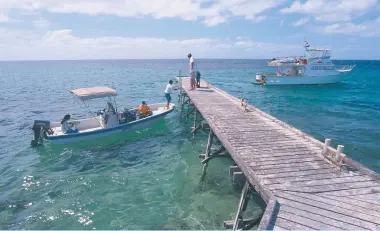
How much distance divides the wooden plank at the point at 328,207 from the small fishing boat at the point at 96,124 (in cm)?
1256

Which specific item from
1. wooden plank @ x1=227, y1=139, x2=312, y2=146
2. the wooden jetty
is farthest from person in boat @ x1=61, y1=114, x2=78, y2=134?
wooden plank @ x1=227, y1=139, x2=312, y2=146

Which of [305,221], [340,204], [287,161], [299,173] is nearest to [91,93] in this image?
[287,161]

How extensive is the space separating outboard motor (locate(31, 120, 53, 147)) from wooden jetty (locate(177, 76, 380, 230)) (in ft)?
34.8

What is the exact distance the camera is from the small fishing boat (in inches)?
622

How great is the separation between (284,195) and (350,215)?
1436mm

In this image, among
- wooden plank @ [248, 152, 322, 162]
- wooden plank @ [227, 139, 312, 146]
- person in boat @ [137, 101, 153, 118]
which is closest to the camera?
wooden plank @ [248, 152, 322, 162]

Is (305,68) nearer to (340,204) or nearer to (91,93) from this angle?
(91,93)

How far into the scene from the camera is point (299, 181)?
7.27 m

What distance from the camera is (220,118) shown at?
1370 centimetres

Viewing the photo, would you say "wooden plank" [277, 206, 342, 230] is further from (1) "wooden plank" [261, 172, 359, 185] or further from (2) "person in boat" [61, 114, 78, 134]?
(2) "person in boat" [61, 114, 78, 134]

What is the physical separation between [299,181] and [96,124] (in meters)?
14.5

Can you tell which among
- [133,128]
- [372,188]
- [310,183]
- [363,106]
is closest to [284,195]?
[310,183]

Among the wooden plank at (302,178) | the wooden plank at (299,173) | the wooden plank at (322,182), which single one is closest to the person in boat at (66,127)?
the wooden plank at (299,173)

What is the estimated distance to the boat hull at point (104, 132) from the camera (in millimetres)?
15755
